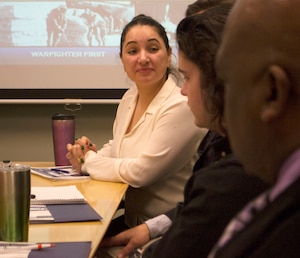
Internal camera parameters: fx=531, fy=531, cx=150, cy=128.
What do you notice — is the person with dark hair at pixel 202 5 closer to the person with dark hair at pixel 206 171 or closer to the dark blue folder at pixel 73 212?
the person with dark hair at pixel 206 171

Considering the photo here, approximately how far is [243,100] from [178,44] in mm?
795

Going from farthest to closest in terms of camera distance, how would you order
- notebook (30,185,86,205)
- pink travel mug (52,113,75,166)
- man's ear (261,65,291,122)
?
pink travel mug (52,113,75,166)
notebook (30,185,86,205)
man's ear (261,65,291,122)

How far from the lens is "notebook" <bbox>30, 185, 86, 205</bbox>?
1.63 meters

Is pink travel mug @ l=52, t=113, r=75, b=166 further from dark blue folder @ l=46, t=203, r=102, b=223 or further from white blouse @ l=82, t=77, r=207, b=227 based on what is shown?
dark blue folder @ l=46, t=203, r=102, b=223

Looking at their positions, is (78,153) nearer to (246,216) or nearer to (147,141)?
(147,141)

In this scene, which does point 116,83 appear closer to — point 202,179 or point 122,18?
point 122,18

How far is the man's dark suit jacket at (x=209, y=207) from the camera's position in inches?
39.1

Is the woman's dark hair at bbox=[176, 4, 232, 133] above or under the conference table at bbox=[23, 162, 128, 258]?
above

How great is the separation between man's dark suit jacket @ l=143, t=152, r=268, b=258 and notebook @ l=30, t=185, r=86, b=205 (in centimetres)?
54

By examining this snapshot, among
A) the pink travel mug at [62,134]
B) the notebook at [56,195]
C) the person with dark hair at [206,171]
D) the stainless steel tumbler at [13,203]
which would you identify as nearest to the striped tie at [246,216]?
the person with dark hair at [206,171]

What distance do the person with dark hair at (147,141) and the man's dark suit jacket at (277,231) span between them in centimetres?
136

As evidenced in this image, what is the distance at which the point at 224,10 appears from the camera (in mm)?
1283

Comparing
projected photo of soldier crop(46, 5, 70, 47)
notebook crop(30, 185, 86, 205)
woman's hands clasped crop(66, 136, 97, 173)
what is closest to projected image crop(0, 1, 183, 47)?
projected photo of soldier crop(46, 5, 70, 47)

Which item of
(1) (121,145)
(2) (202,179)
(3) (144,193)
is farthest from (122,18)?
(2) (202,179)
